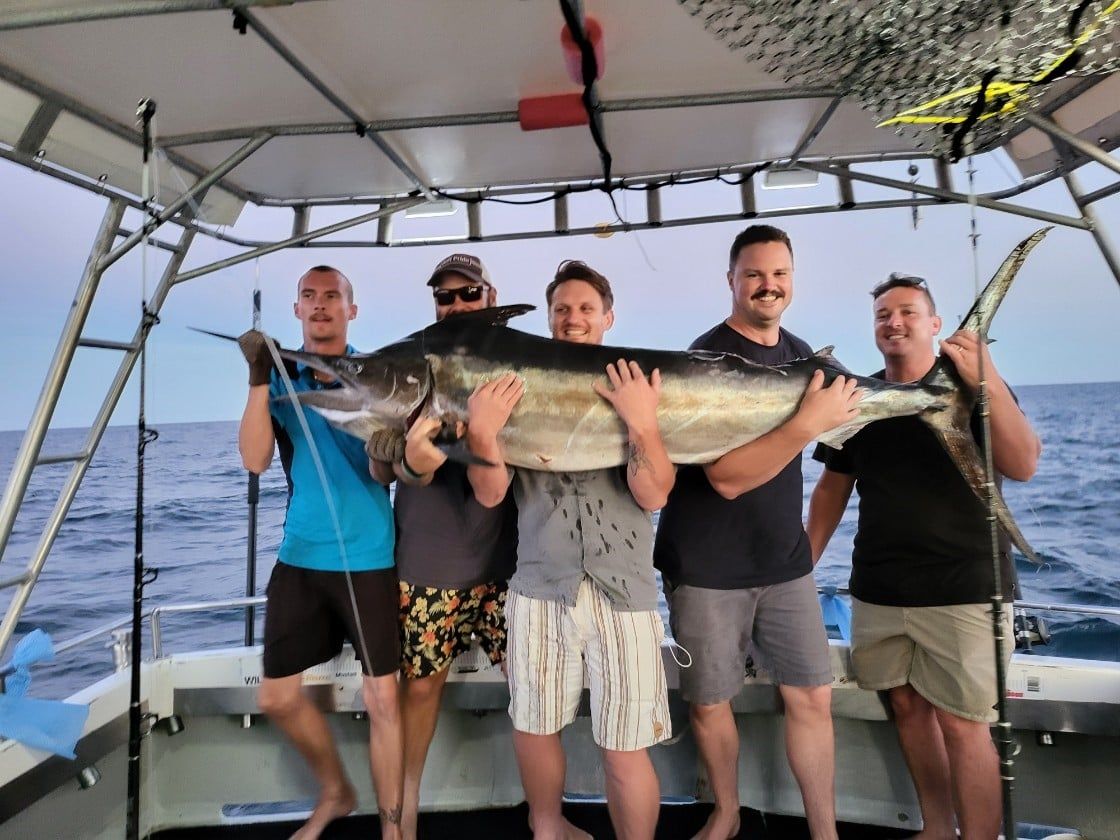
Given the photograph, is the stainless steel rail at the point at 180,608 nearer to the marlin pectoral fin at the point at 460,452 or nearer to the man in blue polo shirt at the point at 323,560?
the man in blue polo shirt at the point at 323,560

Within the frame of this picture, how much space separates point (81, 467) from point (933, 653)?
131 inches

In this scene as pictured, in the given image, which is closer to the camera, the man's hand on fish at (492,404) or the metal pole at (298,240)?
the man's hand on fish at (492,404)

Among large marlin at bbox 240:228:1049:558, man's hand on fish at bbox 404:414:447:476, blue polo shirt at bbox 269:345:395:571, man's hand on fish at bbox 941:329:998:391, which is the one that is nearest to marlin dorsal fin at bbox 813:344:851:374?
large marlin at bbox 240:228:1049:558

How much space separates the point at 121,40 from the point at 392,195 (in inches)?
57.4

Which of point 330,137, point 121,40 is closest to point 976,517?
point 330,137

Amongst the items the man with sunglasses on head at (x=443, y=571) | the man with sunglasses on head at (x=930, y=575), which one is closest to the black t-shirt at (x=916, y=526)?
the man with sunglasses on head at (x=930, y=575)

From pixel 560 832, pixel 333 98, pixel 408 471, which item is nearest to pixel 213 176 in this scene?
pixel 333 98

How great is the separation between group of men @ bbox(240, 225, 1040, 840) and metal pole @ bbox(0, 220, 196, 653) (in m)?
0.78

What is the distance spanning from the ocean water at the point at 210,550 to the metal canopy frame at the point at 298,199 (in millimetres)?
406

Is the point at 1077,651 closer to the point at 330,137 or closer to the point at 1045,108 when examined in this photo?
the point at 1045,108

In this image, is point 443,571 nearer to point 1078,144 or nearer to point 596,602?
point 596,602

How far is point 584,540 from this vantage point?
2.15 m

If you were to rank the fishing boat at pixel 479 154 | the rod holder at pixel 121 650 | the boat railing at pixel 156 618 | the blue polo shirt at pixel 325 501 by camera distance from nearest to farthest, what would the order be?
1. the fishing boat at pixel 479 154
2. the blue polo shirt at pixel 325 501
3. the boat railing at pixel 156 618
4. the rod holder at pixel 121 650

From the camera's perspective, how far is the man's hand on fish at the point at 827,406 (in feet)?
6.99
